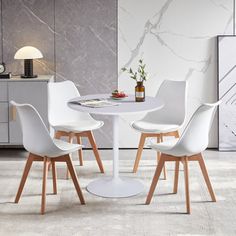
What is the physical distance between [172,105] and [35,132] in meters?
1.51

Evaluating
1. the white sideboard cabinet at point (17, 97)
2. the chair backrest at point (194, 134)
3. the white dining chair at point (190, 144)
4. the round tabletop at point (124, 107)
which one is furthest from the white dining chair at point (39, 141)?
the white sideboard cabinet at point (17, 97)

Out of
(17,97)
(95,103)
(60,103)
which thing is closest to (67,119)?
(60,103)

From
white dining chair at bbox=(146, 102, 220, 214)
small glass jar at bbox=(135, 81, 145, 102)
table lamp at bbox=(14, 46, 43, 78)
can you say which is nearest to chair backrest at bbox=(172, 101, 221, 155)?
white dining chair at bbox=(146, 102, 220, 214)

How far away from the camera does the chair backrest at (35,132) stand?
3885 millimetres

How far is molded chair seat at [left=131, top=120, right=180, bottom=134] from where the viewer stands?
15.4ft

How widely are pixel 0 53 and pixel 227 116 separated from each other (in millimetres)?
2368

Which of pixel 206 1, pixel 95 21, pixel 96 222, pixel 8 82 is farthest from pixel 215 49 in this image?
pixel 96 222

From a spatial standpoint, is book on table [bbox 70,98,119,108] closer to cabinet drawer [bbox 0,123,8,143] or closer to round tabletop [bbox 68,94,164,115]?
round tabletop [bbox 68,94,164,115]

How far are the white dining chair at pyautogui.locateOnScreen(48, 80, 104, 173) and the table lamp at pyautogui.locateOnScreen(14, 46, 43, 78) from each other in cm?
55

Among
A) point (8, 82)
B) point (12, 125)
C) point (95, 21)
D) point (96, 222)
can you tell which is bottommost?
point (96, 222)

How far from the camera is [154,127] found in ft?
15.6

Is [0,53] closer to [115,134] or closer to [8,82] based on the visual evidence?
[8,82]

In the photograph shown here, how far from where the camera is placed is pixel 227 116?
5.78 m

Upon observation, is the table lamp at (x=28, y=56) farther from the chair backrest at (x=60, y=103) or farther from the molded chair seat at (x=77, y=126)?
the molded chair seat at (x=77, y=126)
